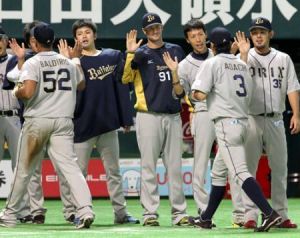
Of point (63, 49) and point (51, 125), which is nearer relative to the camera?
point (51, 125)

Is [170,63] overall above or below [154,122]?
above

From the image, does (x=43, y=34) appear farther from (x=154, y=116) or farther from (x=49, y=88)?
(x=154, y=116)

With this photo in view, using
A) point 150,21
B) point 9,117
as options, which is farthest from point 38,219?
point 150,21

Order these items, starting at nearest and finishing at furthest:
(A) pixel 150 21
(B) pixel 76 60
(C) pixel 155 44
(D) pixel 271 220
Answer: (D) pixel 271 220 < (B) pixel 76 60 < (A) pixel 150 21 < (C) pixel 155 44

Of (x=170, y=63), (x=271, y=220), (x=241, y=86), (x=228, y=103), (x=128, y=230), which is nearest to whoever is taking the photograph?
(x=271, y=220)

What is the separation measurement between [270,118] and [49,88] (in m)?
1.96

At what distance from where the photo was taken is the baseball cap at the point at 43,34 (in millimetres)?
9680

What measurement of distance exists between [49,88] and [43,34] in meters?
0.48

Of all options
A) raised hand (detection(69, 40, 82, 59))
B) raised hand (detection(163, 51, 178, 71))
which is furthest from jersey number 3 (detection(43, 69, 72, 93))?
raised hand (detection(163, 51, 178, 71))

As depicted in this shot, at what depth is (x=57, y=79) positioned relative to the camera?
31.9ft

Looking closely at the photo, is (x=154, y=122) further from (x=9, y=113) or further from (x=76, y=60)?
(x=9, y=113)

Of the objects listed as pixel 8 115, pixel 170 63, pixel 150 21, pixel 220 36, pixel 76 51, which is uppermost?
pixel 150 21

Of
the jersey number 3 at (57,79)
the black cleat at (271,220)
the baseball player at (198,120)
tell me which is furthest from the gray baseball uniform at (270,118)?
the jersey number 3 at (57,79)

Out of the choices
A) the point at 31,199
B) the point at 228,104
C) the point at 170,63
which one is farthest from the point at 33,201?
the point at 228,104
